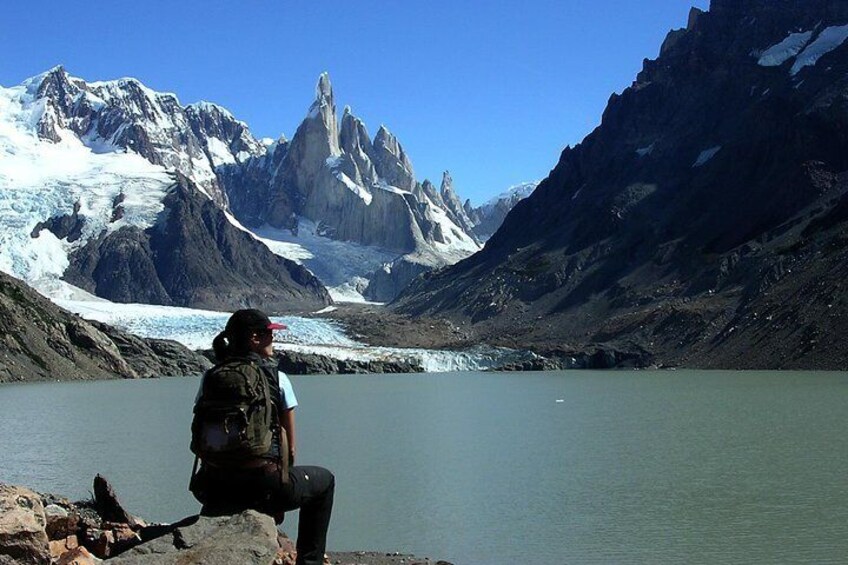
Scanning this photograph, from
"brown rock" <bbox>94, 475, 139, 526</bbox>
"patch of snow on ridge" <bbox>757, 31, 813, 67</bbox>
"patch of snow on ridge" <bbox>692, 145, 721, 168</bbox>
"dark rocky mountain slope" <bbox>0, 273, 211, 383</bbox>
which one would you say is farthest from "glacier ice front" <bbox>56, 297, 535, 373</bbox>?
"brown rock" <bbox>94, 475, 139, 526</bbox>

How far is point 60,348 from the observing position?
254 feet

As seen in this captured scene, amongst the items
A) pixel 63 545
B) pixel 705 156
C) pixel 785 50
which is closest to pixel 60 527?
pixel 63 545

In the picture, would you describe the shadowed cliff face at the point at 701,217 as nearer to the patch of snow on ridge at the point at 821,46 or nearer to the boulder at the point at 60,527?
the patch of snow on ridge at the point at 821,46

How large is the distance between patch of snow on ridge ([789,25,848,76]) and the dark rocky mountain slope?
91.3 m

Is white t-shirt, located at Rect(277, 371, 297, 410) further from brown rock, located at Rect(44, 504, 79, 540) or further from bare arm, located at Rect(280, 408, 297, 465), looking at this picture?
brown rock, located at Rect(44, 504, 79, 540)

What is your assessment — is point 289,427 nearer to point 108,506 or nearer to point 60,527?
point 60,527

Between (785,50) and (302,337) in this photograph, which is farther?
(785,50)

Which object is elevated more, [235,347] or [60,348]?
[235,347]

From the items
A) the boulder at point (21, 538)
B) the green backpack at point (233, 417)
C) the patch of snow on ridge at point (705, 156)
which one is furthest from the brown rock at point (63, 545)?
the patch of snow on ridge at point (705, 156)

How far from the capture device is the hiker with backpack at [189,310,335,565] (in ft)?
21.6

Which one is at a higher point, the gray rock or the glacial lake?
the gray rock

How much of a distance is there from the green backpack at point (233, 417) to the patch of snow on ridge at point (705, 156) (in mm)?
136843

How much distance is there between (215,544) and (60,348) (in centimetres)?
7617

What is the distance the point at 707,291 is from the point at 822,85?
38.4 meters
